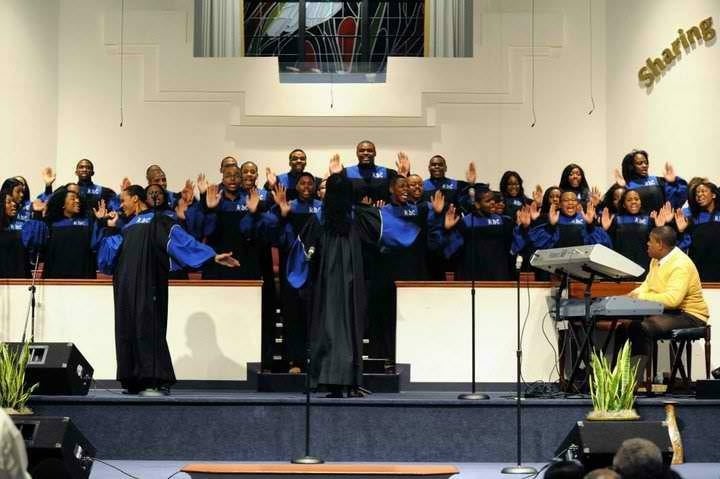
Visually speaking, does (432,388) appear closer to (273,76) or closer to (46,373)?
(46,373)

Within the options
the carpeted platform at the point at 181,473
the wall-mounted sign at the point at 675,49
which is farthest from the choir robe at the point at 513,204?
the carpeted platform at the point at 181,473

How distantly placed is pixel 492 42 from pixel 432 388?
576 centimetres

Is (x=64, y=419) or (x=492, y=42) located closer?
(x=64, y=419)

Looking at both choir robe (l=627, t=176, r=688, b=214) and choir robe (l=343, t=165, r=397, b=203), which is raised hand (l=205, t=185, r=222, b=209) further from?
choir robe (l=627, t=176, r=688, b=214)

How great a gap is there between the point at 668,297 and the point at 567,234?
2053mm

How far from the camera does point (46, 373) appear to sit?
32.4 feet

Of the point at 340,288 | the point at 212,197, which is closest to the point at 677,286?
the point at 340,288

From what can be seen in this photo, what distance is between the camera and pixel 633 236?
12.5m

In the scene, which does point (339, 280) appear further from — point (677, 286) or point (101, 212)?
point (101, 212)

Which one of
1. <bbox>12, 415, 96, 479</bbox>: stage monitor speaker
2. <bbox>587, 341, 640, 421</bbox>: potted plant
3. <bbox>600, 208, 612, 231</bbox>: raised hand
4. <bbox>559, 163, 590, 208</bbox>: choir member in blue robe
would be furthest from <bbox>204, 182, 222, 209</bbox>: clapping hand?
<bbox>587, 341, 640, 421</bbox>: potted plant

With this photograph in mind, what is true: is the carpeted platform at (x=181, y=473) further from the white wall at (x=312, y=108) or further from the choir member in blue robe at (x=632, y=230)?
the white wall at (x=312, y=108)

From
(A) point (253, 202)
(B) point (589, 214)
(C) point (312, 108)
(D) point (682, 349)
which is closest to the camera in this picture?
(D) point (682, 349)

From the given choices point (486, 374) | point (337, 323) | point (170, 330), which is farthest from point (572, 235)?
point (170, 330)

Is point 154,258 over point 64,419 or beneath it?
over
